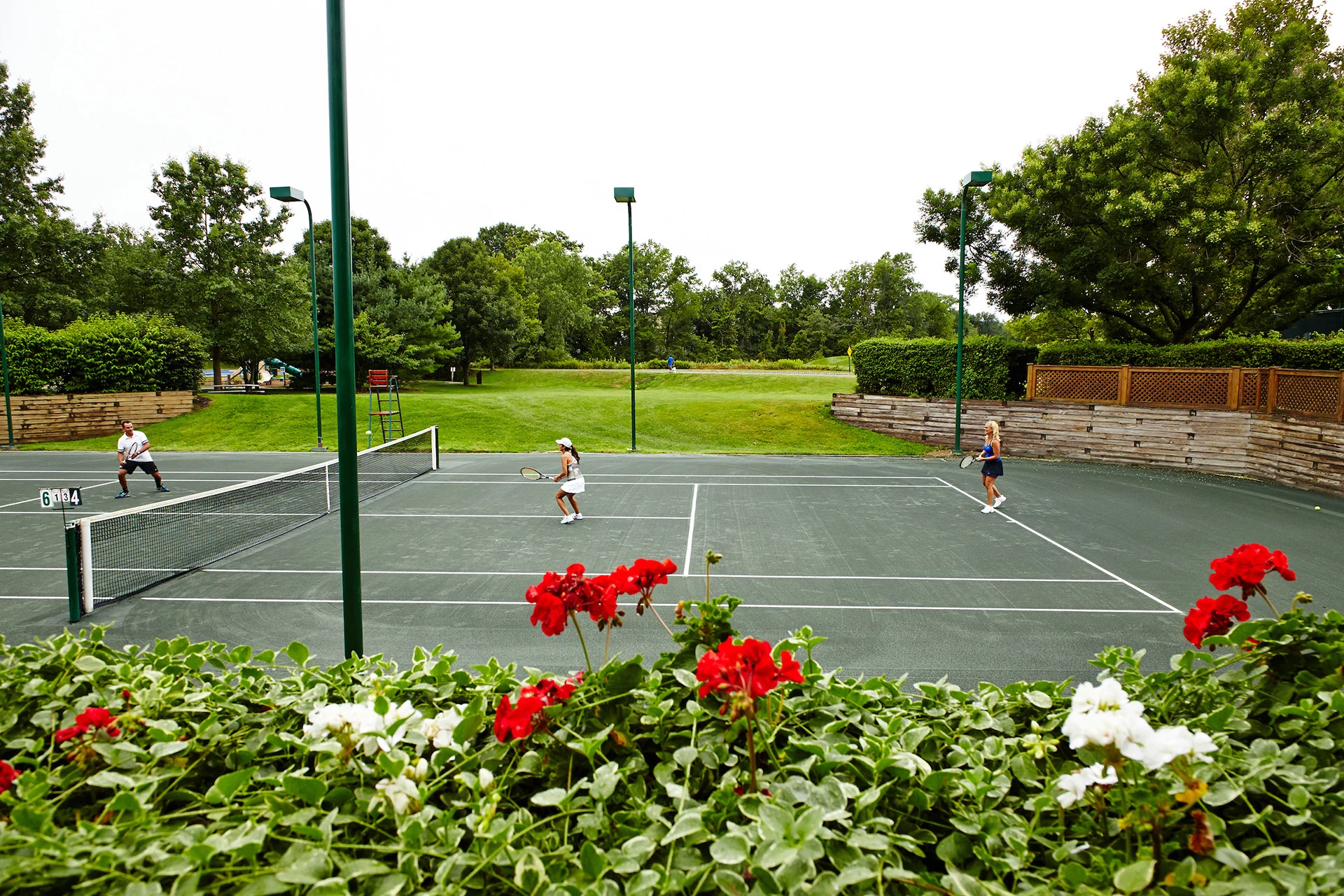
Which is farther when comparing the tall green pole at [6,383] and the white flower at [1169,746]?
the tall green pole at [6,383]

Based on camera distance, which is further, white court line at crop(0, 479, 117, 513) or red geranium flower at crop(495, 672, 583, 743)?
white court line at crop(0, 479, 117, 513)

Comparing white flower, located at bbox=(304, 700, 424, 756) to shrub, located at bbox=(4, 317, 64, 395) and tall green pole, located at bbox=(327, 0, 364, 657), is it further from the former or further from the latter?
shrub, located at bbox=(4, 317, 64, 395)

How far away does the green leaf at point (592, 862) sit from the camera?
61.3 inches

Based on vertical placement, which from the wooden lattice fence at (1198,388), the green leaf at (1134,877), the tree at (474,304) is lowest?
the green leaf at (1134,877)

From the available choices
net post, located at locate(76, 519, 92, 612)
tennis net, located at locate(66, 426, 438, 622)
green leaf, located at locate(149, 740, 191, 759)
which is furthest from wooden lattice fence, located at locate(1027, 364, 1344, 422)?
net post, located at locate(76, 519, 92, 612)

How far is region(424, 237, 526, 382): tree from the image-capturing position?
4347 cm

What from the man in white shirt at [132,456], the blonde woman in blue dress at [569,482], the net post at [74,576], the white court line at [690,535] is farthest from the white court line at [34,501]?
the white court line at [690,535]

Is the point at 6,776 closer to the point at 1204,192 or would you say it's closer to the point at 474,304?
the point at 1204,192

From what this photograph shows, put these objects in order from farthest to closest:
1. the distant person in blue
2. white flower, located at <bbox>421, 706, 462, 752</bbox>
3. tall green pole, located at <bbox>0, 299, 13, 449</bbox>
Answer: tall green pole, located at <bbox>0, 299, 13, 449</bbox> < the distant person in blue < white flower, located at <bbox>421, 706, 462, 752</bbox>

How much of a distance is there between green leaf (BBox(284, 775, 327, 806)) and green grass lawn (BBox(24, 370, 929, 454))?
22.0 metres

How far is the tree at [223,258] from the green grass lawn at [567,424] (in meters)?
3.57

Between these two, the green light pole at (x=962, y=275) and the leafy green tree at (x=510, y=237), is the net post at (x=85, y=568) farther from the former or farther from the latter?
the leafy green tree at (x=510, y=237)

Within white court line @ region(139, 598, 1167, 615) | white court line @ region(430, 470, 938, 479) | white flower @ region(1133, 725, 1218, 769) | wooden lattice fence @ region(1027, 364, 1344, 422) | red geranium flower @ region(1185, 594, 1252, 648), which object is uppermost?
wooden lattice fence @ region(1027, 364, 1344, 422)

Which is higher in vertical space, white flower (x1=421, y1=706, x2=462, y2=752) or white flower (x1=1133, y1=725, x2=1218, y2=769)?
white flower (x1=1133, y1=725, x2=1218, y2=769)
